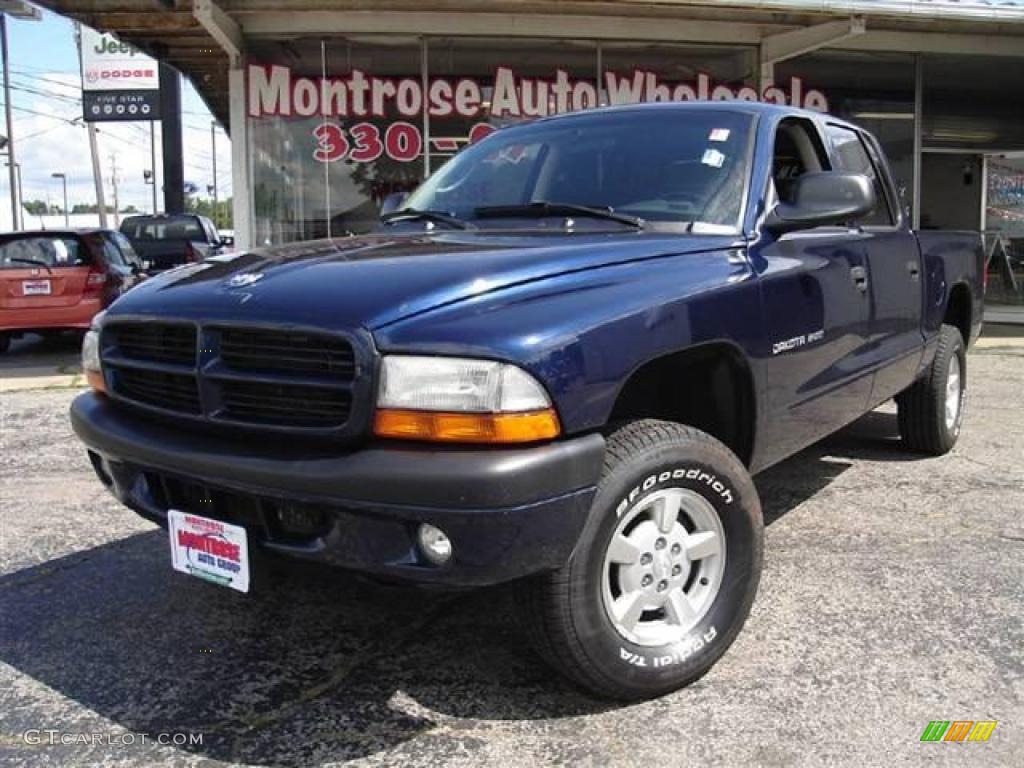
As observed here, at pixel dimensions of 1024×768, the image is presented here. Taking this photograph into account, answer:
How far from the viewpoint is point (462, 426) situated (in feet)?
7.82

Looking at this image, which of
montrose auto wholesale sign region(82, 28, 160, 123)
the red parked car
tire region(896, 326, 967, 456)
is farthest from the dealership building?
montrose auto wholesale sign region(82, 28, 160, 123)

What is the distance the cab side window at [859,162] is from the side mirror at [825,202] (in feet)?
3.29

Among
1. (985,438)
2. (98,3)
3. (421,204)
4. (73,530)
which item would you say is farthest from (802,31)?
(73,530)

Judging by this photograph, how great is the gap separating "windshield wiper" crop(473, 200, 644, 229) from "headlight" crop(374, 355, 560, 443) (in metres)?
1.16

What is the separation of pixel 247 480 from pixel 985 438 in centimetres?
532

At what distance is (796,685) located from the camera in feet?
9.67

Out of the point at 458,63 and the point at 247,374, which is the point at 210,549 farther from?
the point at 458,63

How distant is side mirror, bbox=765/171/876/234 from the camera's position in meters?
3.41

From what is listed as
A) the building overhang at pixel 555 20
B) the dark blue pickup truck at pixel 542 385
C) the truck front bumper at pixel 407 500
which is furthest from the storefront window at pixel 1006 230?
the truck front bumper at pixel 407 500

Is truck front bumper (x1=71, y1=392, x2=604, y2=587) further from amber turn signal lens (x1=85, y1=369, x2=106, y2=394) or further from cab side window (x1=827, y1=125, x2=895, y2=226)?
cab side window (x1=827, y1=125, x2=895, y2=226)

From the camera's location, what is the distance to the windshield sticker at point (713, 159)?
11.7 feet

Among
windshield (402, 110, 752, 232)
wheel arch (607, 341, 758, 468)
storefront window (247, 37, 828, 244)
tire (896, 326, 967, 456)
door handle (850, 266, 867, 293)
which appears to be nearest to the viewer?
wheel arch (607, 341, 758, 468)

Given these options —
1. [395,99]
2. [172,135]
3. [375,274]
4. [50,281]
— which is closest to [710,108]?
[375,274]

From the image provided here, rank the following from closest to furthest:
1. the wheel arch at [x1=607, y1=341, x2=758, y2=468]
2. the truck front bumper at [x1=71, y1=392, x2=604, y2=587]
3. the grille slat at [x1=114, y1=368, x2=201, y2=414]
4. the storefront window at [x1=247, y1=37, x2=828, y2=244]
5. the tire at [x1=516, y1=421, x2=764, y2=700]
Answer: the truck front bumper at [x1=71, y1=392, x2=604, y2=587]
the tire at [x1=516, y1=421, x2=764, y2=700]
the grille slat at [x1=114, y1=368, x2=201, y2=414]
the wheel arch at [x1=607, y1=341, x2=758, y2=468]
the storefront window at [x1=247, y1=37, x2=828, y2=244]
